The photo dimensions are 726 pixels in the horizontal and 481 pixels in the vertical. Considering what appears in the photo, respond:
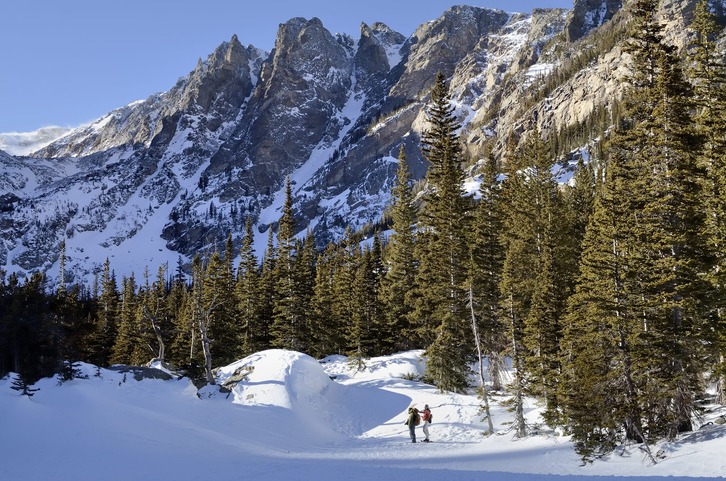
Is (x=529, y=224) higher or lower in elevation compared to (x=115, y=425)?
higher

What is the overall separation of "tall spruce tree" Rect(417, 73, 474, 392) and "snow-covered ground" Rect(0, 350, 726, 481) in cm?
214

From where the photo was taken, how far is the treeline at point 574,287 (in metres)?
17.4

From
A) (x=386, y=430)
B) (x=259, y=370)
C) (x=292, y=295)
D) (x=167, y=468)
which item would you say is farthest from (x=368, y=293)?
(x=167, y=468)

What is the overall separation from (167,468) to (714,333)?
1855cm

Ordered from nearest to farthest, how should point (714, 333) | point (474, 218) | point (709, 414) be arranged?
point (714, 333), point (709, 414), point (474, 218)

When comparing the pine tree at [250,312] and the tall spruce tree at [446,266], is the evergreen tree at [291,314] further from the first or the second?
the tall spruce tree at [446,266]

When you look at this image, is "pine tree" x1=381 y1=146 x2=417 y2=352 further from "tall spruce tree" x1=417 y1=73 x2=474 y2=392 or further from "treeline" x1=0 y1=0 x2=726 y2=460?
"tall spruce tree" x1=417 y1=73 x2=474 y2=392

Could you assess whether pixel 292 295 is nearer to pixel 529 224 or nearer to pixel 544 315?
pixel 529 224

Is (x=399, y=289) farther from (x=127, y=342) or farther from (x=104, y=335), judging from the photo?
(x=104, y=335)

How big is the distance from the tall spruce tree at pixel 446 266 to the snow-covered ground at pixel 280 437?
84.4 inches

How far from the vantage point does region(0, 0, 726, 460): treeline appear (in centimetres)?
1736

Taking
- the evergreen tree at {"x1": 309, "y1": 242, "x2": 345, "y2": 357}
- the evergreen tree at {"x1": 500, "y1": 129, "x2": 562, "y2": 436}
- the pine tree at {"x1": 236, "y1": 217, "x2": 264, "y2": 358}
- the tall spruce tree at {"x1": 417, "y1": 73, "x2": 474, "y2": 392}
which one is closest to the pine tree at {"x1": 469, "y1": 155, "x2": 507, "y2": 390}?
the tall spruce tree at {"x1": 417, "y1": 73, "x2": 474, "y2": 392}

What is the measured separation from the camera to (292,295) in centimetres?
4684

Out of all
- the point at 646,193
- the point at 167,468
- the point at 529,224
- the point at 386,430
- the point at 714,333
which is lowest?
the point at 386,430
